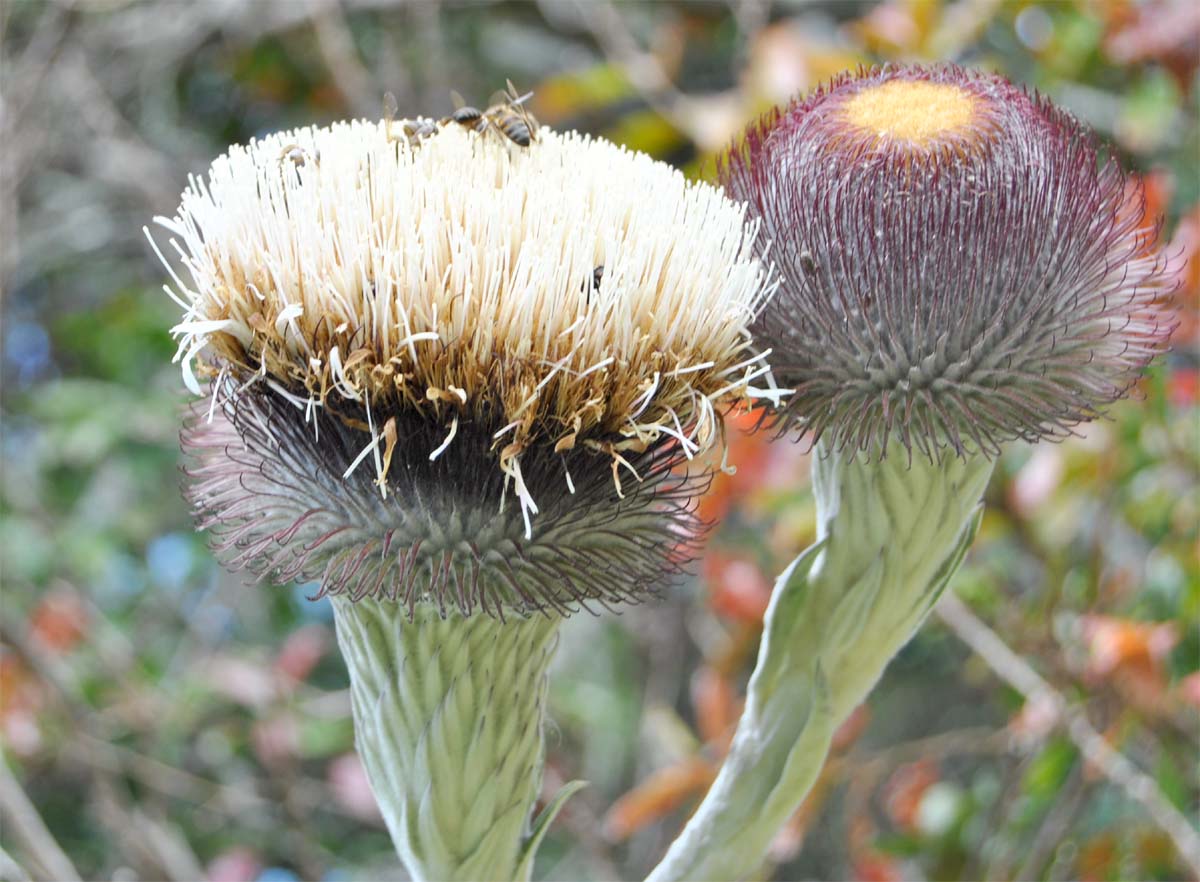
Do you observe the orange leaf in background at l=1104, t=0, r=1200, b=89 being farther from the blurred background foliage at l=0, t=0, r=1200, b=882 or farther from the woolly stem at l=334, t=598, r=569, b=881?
the woolly stem at l=334, t=598, r=569, b=881

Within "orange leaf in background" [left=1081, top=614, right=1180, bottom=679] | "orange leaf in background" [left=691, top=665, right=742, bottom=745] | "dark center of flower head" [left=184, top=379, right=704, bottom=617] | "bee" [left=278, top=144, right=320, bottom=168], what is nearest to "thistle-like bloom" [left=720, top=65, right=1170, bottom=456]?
"dark center of flower head" [left=184, top=379, right=704, bottom=617]

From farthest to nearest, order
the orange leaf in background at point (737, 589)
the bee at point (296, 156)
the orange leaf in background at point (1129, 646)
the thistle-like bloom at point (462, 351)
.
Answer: the orange leaf in background at point (737, 589) → the orange leaf in background at point (1129, 646) → the bee at point (296, 156) → the thistle-like bloom at point (462, 351)

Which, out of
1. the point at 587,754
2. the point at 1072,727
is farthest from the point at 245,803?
the point at 1072,727

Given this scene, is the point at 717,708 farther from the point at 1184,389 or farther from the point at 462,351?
the point at 462,351

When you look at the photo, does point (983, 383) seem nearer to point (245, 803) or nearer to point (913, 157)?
point (913, 157)

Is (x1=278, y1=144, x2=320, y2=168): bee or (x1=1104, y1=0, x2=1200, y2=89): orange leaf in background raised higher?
(x1=1104, y1=0, x2=1200, y2=89): orange leaf in background

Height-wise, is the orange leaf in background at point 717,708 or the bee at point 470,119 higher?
the bee at point 470,119

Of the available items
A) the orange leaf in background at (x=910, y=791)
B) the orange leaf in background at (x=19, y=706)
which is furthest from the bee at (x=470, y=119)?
the orange leaf in background at (x=19, y=706)

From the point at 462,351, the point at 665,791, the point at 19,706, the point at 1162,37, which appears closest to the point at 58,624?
the point at 19,706

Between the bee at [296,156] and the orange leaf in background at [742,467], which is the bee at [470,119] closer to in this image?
the bee at [296,156]
